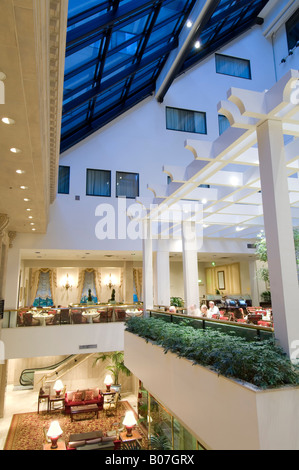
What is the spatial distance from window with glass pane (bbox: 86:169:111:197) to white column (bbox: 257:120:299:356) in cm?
926

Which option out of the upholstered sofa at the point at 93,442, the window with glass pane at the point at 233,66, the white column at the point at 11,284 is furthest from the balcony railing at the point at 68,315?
the window with glass pane at the point at 233,66

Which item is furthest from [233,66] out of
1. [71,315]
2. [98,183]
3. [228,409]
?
[228,409]

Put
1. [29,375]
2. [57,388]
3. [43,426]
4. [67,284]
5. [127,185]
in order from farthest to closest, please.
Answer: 1. [67,284]
2. [29,375]
3. [57,388]
4. [127,185]
5. [43,426]

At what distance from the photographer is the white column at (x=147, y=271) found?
31.6 ft

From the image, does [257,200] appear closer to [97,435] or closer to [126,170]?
[126,170]

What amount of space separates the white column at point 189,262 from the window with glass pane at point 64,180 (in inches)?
213

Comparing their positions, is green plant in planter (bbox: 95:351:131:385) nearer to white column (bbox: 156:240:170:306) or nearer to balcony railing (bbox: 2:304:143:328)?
balcony railing (bbox: 2:304:143:328)

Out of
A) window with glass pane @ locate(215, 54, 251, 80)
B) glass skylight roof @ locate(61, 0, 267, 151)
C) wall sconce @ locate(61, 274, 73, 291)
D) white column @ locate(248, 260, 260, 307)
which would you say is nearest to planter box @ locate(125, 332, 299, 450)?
glass skylight roof @ locate(61, 0, 267, 151)

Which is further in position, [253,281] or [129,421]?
[253,281]

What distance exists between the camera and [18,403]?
14.4 m

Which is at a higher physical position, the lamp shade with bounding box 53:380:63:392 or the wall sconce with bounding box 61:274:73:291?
the wall sconce with bounding box 61:274:73:291

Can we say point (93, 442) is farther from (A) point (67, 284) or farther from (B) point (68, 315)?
(A) point (67, 284)

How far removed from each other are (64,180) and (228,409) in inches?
430

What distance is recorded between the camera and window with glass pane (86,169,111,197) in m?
13.1
